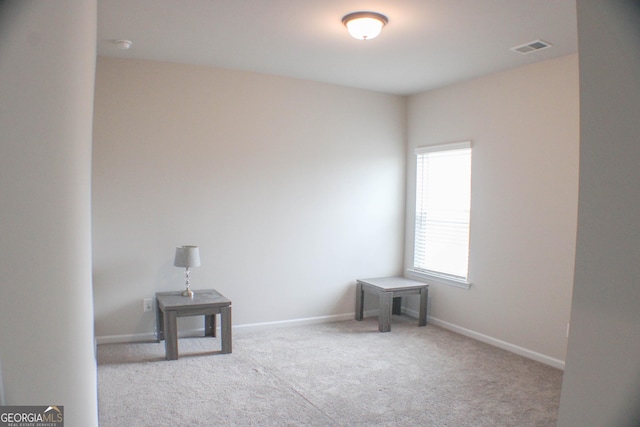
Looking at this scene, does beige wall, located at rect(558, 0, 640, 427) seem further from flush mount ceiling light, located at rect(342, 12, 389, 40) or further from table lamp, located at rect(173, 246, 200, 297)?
table lamp, located at rect(173, 246, 200, 297)

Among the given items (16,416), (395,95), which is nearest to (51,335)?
(16,416)

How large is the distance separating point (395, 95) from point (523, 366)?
3.12 metres

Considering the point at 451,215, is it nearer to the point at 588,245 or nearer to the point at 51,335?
the point at 588,245

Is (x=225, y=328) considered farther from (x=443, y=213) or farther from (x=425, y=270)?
(x=443, y=213)

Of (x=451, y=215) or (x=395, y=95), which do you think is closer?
(x=451, y=215)

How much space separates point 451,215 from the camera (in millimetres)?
4781

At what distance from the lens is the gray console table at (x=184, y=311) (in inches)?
143

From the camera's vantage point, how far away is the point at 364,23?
2953mm

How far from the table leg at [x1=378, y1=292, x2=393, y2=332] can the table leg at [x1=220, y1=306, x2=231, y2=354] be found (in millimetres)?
1567

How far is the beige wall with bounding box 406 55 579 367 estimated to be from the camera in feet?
12.1

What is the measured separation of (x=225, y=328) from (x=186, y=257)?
0.69m

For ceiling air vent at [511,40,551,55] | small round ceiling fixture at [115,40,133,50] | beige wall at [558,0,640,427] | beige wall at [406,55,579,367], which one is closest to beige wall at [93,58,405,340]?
small round ceiling fixture at [115,40,133,50]

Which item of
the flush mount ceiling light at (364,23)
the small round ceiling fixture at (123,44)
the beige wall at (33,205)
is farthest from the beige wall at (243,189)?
the beige wall at (33,205)

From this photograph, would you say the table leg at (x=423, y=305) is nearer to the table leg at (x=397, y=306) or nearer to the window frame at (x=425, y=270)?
the window frame at (x=425, y=270)
